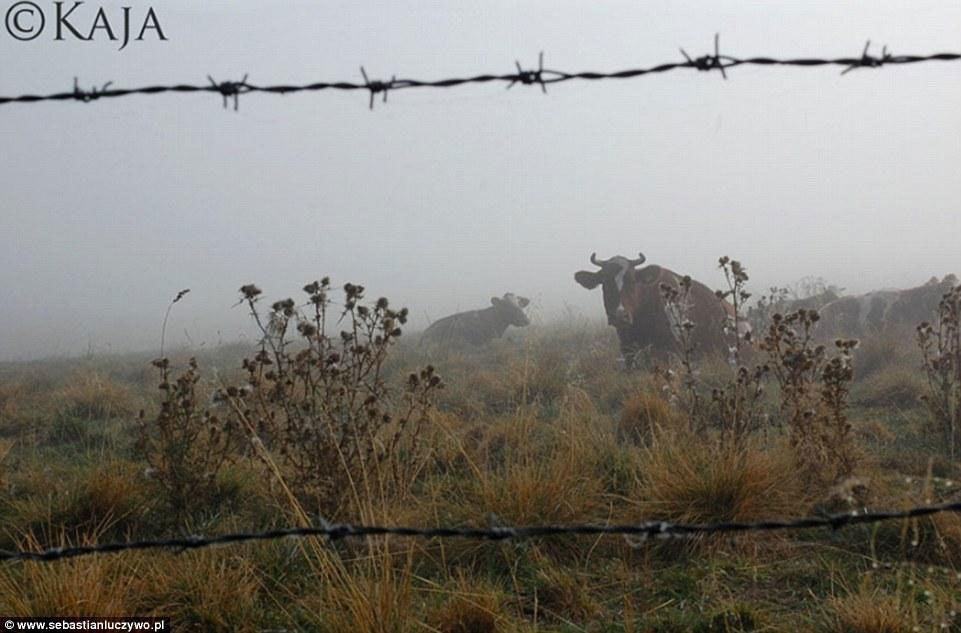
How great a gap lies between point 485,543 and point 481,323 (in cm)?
1920

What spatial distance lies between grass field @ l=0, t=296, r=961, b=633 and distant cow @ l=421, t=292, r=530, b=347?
52.9ft

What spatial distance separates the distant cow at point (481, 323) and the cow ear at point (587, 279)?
7130 mm

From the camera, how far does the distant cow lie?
71.8ft

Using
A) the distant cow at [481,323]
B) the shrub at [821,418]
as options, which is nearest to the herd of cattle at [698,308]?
the shrub at [821,418]

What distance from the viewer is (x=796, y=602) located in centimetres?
289

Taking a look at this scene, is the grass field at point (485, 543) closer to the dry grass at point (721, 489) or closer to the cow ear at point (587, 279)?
the dry grass at point (721, 489)

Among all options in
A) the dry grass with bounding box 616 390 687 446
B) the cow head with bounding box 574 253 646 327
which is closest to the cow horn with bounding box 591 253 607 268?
the cow head with bounding box 574 253 646 327

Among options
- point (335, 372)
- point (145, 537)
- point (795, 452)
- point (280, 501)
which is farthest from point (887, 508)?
point (145, 537)

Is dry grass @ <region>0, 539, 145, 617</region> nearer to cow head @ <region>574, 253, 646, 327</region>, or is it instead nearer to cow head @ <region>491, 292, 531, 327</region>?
cow head @ <region>574, 253, 646, 327</region>

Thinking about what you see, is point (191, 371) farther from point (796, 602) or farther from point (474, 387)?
point (474, 387)

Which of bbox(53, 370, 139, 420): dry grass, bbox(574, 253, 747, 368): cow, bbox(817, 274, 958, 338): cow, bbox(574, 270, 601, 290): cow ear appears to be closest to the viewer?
bbox(53, 370, 139, 420): dry grass

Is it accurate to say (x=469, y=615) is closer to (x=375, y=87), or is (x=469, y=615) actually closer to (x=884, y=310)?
(x=375, y=87)

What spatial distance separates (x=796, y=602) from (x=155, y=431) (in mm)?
5792

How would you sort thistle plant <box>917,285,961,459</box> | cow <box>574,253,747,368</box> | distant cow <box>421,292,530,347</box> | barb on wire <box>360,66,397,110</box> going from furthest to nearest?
distant cow <box>421,292,530,347</box>, cow <box>574,253,747,368</box>, thistle plant <box>917,285,961,459</box>, barb on wire <box>360,66,397,110</box>
